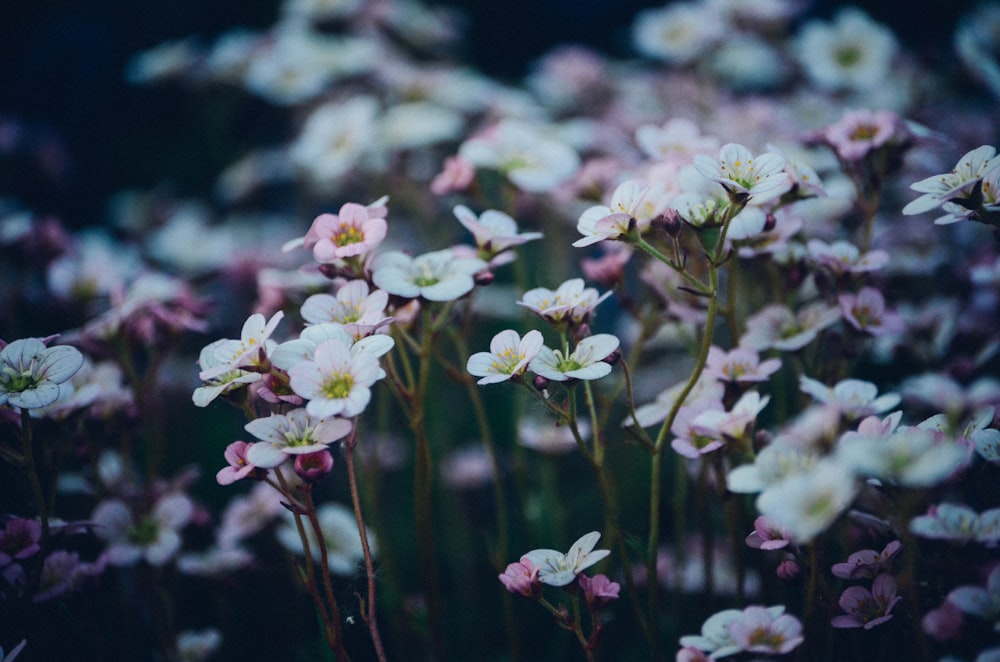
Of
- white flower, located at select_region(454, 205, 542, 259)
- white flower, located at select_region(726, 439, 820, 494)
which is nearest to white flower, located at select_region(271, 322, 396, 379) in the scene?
white flower, located at select_region(454, 205, 542, 259)

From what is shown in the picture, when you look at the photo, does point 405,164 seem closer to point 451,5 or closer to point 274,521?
point 274,521

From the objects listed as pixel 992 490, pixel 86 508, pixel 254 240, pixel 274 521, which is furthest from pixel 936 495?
pixel 254 240

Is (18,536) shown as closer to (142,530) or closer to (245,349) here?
(142,530)

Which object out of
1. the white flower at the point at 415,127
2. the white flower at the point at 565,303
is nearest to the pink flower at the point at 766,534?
the white flower at the point at 565,303

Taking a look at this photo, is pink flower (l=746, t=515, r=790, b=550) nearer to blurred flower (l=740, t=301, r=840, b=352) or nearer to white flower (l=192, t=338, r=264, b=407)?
blurred flower (l=740, t=301, r=840, b=352)

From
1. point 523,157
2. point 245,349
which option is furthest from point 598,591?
point 523,157
